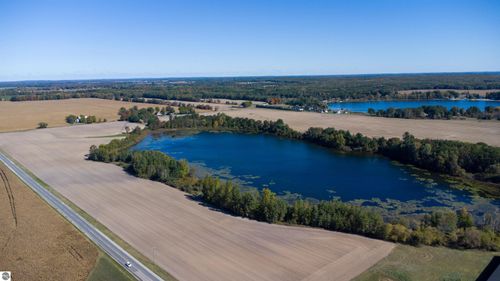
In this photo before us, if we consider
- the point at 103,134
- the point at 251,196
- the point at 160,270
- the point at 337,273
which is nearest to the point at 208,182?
the point at 251,196

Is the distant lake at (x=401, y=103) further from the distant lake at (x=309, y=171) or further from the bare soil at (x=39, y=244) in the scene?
the bare soil at (x=39, y=244)

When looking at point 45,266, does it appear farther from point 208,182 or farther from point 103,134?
point 103,134

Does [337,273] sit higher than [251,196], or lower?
Result: lower

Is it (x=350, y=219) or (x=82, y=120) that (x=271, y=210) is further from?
(x=82, y=120)

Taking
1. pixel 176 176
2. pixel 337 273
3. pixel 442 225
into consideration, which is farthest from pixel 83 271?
pixel 442 225

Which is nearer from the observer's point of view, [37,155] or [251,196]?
[251,196]

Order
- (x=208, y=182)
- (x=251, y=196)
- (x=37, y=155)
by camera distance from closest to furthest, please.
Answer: (x=251, y=196) < (x=208, y=182) < (x=37, y=155)

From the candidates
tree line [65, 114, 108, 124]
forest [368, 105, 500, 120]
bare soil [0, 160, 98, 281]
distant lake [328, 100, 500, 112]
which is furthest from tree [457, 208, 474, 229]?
distant lake [328, 100, 500, 112]

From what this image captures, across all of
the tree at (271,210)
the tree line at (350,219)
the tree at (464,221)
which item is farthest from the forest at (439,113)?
the tree at (271,210)

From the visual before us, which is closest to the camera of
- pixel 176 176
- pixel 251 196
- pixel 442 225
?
pixel 442 225
